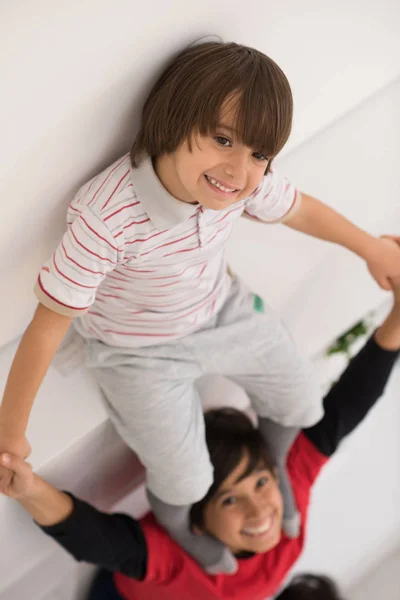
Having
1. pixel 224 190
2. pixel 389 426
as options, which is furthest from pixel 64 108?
pixel 389 426

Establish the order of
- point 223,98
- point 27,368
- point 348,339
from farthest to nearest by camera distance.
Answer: point 348,339 < point 27,368 < point 223,98

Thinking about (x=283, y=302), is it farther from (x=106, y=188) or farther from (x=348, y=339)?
(x=106, y=188)

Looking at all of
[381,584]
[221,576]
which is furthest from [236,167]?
[381,584]

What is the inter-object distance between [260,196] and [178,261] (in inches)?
5.2

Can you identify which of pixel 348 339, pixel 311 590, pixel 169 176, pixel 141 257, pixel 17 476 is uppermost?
pixel 169 176

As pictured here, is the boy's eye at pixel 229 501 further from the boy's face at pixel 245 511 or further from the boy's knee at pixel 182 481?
the boy's knee at pixel 182 481

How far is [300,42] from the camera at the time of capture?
2.72 ft

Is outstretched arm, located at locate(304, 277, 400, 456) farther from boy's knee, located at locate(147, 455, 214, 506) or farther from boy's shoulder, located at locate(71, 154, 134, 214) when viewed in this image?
boy's shoulder, located at locate(71, 154, 134, 214)

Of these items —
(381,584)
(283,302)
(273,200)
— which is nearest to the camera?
(273,200)

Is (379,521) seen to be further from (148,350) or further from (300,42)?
(300,42)

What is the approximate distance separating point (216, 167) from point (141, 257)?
0.15 meters

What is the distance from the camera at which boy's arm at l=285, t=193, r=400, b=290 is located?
2.91 feet

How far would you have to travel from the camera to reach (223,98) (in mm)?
590

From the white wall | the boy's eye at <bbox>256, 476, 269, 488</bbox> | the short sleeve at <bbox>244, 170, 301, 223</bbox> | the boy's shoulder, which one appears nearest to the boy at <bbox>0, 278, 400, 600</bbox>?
the boy's eye at <bbox>256, 476, 269, 488</bbox>
